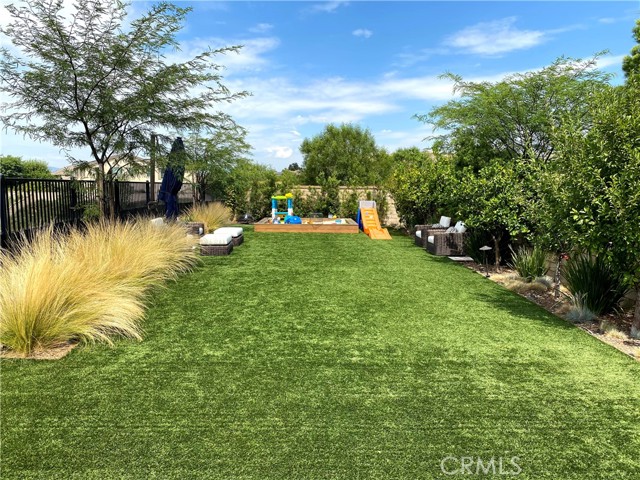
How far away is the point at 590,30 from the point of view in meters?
7.43

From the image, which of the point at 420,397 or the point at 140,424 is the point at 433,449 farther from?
→ the point at 140,424

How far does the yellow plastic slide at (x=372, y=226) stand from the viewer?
1313 cm

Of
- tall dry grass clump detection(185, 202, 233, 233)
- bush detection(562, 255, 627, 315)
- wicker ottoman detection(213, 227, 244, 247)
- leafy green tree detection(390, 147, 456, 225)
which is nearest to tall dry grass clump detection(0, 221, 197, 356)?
wicker ottoman detection(213, 227, 244, 247)

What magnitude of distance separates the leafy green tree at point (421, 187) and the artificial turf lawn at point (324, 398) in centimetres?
733

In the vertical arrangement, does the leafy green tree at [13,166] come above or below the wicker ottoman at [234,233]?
above

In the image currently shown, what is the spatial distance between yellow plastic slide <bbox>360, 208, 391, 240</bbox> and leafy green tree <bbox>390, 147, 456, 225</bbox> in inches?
49.9

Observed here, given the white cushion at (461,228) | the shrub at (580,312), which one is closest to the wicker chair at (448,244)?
the white cushion at (461,228)

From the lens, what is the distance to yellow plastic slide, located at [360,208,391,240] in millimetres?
13132

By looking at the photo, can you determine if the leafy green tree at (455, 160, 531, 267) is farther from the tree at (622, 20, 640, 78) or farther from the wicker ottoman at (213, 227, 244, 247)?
the tree at (622, 20, 640, 78)

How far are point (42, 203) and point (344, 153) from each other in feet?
77.1

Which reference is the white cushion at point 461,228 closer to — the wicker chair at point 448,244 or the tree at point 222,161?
the wicker chair at point 448,244

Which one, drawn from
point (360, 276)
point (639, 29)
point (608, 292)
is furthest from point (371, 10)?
point (639, 29)

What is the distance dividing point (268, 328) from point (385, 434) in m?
2.08

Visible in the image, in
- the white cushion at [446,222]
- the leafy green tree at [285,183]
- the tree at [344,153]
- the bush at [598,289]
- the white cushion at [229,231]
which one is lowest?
the bush at [598,289]
